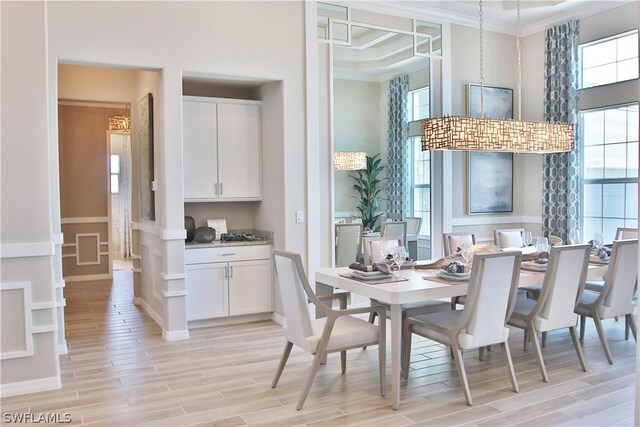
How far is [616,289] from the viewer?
409 cm

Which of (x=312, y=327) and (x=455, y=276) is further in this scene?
(x=455, y=276)

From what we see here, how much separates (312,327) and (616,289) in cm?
243

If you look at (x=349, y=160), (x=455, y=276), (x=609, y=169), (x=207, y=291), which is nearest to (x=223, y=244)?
(x=207, y=291)

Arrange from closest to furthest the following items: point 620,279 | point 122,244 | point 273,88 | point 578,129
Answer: point 620,279, point 273,88, point 578,129, point 122,244

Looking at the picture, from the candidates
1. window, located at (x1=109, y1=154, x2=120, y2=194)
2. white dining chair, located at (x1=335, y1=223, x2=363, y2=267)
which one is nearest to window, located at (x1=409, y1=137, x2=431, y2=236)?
white dining chair, located at (x1=335, y1=223, x2=363, y2=267)

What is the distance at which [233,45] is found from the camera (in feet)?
16.4

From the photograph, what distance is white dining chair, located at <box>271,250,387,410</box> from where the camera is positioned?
3266 mm

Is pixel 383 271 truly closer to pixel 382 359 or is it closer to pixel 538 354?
pixel 382 359

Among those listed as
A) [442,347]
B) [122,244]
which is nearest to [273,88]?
[442,347]

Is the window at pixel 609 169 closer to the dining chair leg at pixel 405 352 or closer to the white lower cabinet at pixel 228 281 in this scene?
the dining chair leg at pixel 405 352

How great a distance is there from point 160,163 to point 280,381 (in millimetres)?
2378

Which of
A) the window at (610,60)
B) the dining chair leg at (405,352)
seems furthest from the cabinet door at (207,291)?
the window at (610,60)

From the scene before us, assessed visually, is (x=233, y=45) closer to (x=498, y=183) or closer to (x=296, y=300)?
(x=296, y=300)

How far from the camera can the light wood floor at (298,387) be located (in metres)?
3.14
